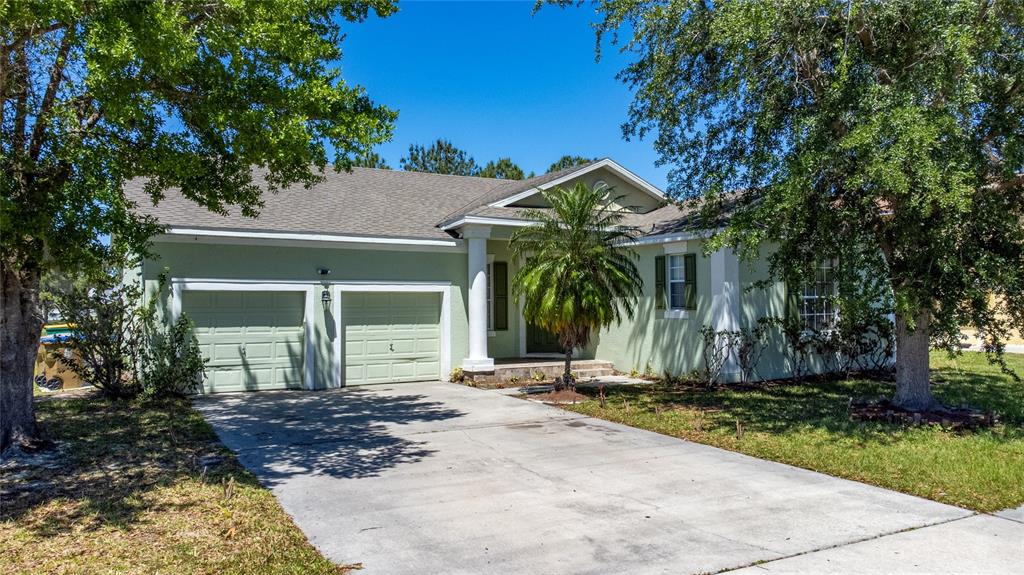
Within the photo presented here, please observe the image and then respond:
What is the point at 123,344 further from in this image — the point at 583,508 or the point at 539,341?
the point at 583,508

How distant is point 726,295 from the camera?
13.2 meters

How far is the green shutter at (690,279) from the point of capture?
547 inches

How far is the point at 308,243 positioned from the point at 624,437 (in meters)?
7.55

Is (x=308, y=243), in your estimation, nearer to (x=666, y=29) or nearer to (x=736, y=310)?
(x=666, y=29)

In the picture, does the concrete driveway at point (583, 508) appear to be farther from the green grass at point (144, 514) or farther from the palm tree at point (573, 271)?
the palm tree at point (573, 271)

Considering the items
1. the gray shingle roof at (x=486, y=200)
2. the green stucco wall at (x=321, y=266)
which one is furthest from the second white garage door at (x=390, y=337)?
the gray shingle roof at (x=486, y=200)

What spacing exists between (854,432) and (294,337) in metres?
10.0

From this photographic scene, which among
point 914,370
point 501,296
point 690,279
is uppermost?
point 690,279

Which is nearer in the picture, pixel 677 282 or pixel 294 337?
pixel 294 337

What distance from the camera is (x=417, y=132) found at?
37.3 m

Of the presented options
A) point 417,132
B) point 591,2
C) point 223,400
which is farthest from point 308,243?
point 417,132

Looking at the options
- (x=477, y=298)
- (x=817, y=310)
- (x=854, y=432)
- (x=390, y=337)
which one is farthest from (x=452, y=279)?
(x=854, y=432)

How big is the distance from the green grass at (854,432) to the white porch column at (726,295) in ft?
2.53

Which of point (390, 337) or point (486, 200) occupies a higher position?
point (486, 200)
